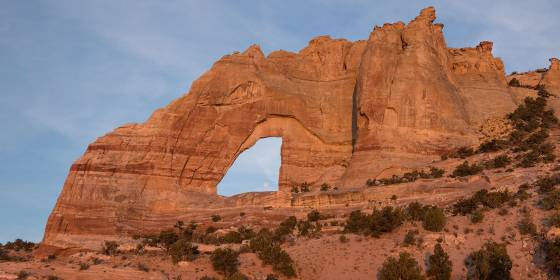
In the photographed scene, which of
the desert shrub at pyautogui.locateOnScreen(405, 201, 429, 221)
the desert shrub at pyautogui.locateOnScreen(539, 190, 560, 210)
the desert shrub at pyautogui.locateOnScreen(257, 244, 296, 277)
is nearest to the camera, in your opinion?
the desert shrub at pyautogui.locateOnScreen(257, 244, 296, 277)

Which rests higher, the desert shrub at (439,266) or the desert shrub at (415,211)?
the desert shrub at (415,211)

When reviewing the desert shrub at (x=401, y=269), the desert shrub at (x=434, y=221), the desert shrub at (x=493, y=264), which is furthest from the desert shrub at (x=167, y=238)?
the desert shrub at (x=493, y=264)

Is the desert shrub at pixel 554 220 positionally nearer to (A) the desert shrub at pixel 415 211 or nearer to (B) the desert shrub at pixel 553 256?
(B) the desert shrub at pixel 553 256

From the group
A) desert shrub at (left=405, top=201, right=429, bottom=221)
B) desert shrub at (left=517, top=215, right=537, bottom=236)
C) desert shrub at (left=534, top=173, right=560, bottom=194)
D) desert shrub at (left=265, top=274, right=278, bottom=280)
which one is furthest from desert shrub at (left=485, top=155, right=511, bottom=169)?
desert shrub at (left=265, top=274, right=278, bottom=280)

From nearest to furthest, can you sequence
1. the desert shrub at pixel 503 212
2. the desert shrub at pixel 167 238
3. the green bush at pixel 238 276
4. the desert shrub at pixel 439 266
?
the desert shrub at pixel 439 266
the green bush at pixel 238 276
the desert shrub at pixel 503 212
the desert shrub at pixel 167 238

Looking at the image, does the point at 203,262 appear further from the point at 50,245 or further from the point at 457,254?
the point at 50,245

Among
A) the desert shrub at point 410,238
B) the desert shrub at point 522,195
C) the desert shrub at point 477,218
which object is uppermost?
the desert shrub at point 522,195

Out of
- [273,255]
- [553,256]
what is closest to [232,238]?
[273,255]

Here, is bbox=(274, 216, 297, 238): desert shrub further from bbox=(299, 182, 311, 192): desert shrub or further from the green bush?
the green bush

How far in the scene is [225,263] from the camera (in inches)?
1160

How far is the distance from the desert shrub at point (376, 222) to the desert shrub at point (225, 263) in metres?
6.47

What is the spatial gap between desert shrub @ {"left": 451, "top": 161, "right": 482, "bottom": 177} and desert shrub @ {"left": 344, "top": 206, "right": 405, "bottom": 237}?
628 centimetres

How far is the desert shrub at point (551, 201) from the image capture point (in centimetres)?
3021

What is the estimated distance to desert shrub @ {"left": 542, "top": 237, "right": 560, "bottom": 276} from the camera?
2573cm
